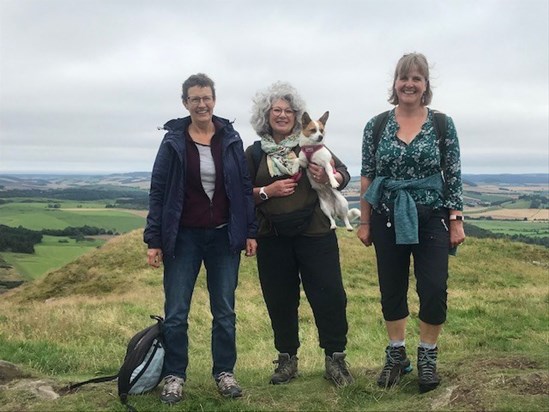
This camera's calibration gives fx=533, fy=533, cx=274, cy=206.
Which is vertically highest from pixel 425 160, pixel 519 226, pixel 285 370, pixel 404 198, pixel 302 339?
pixel 425 160

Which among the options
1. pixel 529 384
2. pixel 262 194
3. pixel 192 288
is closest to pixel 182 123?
pixel 262 194

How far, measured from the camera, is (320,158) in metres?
5.11

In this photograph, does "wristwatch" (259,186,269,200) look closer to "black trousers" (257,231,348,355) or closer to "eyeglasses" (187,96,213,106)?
"black trousers" (257,231,348,355)

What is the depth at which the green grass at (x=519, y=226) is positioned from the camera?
52.9m

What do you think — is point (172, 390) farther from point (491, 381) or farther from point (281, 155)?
point (491, 381)

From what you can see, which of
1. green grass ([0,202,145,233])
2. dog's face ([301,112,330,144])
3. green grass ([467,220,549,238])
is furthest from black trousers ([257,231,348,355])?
green grass ([467,220,549,238])

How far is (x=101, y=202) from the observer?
76.9 metres

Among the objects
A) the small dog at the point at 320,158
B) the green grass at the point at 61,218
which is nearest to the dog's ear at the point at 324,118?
the small dog at the point at 320,158

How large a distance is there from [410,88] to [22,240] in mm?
39105

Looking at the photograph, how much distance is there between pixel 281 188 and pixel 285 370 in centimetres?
192

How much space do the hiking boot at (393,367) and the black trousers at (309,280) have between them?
461mm

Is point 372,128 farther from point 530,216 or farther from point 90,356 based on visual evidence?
point 530,216

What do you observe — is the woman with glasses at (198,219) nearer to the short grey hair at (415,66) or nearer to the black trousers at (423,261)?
the black trousers at (423,261)

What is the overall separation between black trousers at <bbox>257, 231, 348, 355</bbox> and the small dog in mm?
304
